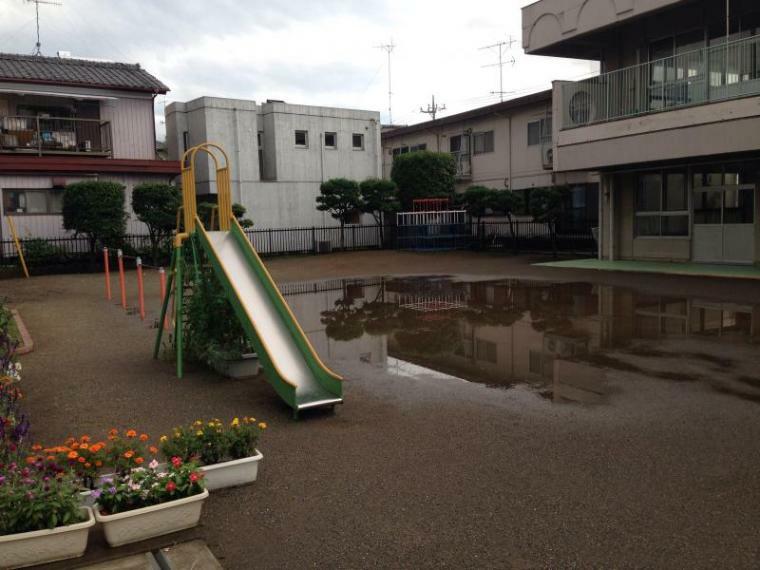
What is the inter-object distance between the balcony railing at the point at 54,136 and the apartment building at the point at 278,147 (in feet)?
13.3

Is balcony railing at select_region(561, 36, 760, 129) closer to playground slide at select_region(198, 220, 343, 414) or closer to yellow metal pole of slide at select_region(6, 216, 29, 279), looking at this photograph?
playground slide at select_region(198, 220, 343, 414)

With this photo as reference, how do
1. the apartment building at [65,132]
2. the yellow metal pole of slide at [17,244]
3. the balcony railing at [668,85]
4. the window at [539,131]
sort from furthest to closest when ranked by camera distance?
the window at [539,131]
the apartment building at [65,132]
the yellow metal pole of slide at [17,244]
the balcony railing at [668,85]

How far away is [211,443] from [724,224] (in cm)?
1732

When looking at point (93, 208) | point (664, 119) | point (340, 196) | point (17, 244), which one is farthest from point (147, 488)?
point (340, 196)

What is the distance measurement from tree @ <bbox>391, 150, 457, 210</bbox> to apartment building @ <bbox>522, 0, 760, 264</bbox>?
968 cm

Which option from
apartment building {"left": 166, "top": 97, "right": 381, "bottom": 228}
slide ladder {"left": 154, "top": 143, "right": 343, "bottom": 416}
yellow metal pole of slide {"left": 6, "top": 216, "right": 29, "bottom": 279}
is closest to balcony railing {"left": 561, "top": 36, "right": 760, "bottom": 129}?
slide ladder {"left": 154, "top": 143, "right": 343, "bottom": 416}

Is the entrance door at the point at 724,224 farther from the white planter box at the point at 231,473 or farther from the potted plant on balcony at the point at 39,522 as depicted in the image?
the potted plant on balcony at the point at 39,522

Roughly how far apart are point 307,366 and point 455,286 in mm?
10441

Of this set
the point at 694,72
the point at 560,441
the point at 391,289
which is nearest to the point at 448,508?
the point at 560,441

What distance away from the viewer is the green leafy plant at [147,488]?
162 inches

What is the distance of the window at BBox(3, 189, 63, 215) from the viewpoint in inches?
918

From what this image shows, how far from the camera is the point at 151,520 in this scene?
411cm

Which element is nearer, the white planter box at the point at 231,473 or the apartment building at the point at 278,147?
the white planter box at the point at 231,473

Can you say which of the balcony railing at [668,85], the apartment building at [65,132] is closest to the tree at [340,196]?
the apartment building at [65,132]
